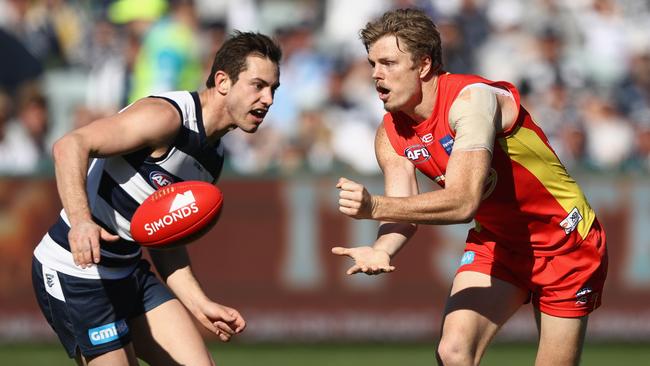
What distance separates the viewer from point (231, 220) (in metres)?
10.9

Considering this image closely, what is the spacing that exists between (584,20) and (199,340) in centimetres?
945

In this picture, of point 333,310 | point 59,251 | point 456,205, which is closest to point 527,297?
point 456,205

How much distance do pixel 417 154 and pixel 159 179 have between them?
1406 mm

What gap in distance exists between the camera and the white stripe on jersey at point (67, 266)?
6230 mm

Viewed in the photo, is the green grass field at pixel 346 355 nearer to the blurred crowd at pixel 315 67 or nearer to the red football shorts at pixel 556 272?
the blurred crowd at pixel 315 67

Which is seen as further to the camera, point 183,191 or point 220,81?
point 220,81

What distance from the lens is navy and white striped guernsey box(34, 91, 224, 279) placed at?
241 inches

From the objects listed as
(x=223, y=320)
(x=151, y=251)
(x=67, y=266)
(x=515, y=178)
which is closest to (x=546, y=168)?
(x=515, y=178)

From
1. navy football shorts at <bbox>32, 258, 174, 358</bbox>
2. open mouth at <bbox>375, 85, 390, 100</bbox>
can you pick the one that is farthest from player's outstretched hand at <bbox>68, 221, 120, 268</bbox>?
open mouth at <bbox>375, 85, 390, 100</bbox>

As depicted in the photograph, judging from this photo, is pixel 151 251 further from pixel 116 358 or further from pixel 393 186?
pixel 393 186

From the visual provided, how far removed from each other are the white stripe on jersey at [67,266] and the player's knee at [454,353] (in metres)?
1.76

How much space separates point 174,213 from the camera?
5836mm

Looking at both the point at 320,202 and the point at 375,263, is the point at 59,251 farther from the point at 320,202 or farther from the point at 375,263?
the point at 320,202

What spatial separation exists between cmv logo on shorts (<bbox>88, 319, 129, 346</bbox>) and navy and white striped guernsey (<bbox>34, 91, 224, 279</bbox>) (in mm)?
280
